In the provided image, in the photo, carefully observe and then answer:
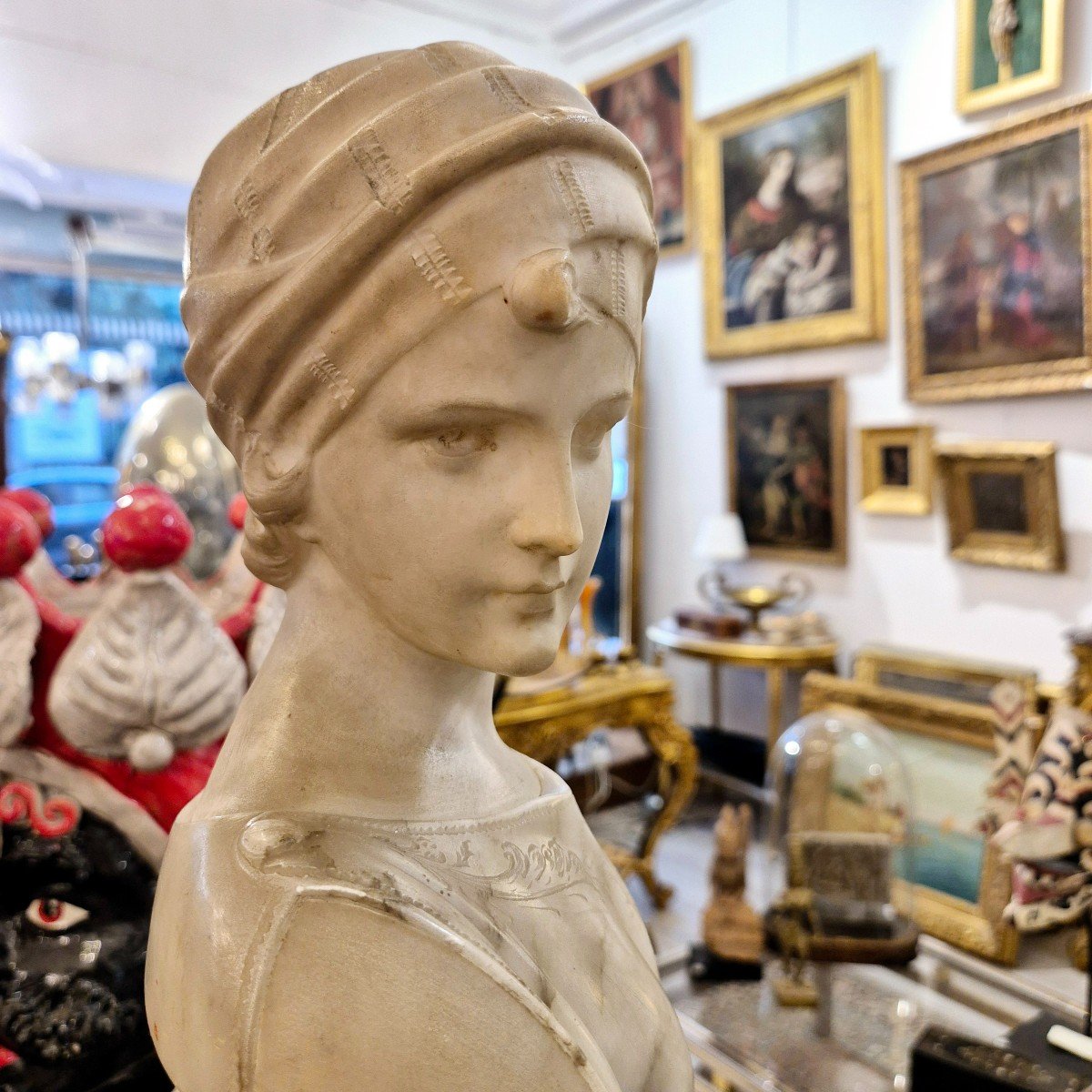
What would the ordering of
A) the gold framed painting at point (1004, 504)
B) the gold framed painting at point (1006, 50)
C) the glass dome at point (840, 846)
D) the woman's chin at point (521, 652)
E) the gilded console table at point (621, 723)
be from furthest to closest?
1. the gold framed painting at point (1004, 504)
2. the gold framed painting at point (1006, 50)
3. the gilded console table at point (621, 723)
4. the glass dome at point (840, 846)
5. the woman's chin at point (521, 652)

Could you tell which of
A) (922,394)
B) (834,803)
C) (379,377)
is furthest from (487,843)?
(922,394)

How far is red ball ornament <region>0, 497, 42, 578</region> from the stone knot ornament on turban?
0.57 metres

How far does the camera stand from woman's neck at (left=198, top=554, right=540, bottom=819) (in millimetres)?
860

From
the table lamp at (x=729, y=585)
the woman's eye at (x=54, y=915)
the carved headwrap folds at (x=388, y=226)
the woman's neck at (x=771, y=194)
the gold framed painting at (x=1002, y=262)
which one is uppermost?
the woman's neck at (x=771, y=194)

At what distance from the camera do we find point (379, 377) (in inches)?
31.0

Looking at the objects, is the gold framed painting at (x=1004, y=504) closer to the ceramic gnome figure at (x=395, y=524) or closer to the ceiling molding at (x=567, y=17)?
the ceiling molding at (x=567, y=17)

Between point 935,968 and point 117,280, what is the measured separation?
24.8 feet

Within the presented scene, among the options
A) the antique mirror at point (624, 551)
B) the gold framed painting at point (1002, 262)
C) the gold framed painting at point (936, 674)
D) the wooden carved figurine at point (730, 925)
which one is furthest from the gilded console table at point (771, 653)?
the wooden carved figurine at point (730, 925)

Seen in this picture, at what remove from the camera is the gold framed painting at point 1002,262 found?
10.9 ft

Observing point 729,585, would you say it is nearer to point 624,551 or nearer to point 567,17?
point 624,551

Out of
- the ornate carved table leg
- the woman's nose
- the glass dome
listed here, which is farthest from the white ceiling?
the woman's nose

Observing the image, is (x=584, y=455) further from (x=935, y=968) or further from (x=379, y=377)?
(x=935, y=968)

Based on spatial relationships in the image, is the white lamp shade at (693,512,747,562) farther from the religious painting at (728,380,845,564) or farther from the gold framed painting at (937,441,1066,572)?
the gold framed painting at (937,441,1066,572)

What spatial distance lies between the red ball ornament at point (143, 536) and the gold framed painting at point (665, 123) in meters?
4.23
